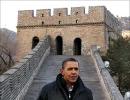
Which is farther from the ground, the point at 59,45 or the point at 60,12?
the point at 60,12

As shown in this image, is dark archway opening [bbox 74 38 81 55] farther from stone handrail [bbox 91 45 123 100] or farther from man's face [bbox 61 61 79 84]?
man's face [bbox 61 61 79 84]

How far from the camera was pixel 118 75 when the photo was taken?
25188mm

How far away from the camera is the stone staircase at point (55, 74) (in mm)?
17094

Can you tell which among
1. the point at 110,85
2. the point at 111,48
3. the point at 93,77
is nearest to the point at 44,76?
the point at 93,77

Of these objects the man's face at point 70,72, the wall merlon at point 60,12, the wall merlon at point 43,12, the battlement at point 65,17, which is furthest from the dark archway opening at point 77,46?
the man's face at point 70,72

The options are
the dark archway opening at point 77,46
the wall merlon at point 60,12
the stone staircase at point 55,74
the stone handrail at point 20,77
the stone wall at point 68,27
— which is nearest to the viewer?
the stone handrail at point 20,77

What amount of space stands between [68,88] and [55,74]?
16.2m

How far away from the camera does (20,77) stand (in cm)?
1692

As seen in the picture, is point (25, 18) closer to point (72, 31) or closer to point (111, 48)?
point (72, 31)

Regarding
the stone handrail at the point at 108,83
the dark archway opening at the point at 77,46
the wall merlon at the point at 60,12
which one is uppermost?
the wall merlon at the point at 60,12

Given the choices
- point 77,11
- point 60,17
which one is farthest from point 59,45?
point 77,11

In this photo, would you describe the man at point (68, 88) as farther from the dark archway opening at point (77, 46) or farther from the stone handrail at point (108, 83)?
the dark archway opening at point (77, 46)

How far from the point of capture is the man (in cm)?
500

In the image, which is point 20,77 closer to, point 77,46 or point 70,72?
point 70,72
